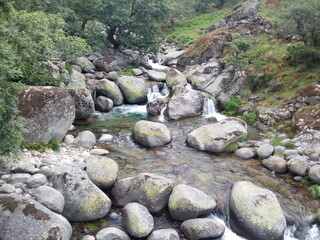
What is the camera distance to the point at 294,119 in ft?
73.5

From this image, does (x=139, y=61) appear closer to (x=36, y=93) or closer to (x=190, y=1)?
(x=36, y=93)

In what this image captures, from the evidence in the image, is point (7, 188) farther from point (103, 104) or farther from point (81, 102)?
point (103, 104)

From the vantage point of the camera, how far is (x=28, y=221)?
10117mm

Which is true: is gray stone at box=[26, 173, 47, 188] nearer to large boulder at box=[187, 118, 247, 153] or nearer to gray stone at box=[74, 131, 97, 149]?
gray stone at box=[74, 131, 97, 149]

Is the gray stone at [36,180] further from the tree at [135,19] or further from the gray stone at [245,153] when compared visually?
the tree at [135,19]

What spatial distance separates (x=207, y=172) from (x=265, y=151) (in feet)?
14.7

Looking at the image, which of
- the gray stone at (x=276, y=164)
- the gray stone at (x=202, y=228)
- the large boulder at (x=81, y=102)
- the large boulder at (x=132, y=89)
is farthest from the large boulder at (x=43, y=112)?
the gray stone at (x=276, y=164)

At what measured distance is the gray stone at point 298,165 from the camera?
1652cm

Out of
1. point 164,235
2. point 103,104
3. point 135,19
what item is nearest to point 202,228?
point 164,235

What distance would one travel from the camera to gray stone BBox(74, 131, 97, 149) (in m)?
17.8

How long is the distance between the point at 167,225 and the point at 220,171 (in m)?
5.56

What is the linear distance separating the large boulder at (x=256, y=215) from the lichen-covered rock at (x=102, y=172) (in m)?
5.63

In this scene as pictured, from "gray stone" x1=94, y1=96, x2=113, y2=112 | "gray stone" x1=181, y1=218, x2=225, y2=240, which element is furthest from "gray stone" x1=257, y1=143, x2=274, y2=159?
"gray stone" x1=94, y1=96, x2=113, y2=112

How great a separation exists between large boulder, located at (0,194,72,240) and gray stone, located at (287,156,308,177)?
12.3 metres
